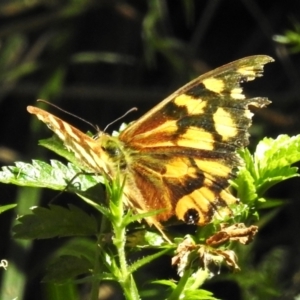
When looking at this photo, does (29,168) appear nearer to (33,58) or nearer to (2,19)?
(33,58)

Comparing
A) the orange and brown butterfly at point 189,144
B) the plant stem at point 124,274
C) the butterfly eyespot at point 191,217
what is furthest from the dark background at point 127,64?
the plant stem at point 124,274

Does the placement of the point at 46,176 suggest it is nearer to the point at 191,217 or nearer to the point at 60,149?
the point at 60,149

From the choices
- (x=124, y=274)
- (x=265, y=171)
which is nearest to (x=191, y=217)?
(x=265, y=171)

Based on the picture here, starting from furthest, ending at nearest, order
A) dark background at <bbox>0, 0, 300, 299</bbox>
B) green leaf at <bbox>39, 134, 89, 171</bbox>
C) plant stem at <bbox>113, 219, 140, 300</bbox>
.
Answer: dark background at <bbox>0, 0, 300, 299</bbox>
green leaf at <bbox>39, 134, 89, 171</bbox>
plant stem at <bbox>113, 219, 140, 300</bbox>

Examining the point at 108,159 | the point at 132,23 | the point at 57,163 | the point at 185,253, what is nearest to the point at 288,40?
the point at 108,159

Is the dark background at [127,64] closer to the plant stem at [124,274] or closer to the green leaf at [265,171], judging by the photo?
the green leaf at [265,171]

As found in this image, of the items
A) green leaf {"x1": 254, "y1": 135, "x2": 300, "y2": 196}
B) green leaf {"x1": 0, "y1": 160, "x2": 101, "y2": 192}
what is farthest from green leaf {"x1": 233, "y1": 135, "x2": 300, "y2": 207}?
green leaf {"x1": 0, "y1": 160, "x2": 101, "y2": 192}

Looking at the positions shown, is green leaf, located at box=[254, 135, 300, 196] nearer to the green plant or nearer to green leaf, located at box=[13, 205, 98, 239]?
the green plant
